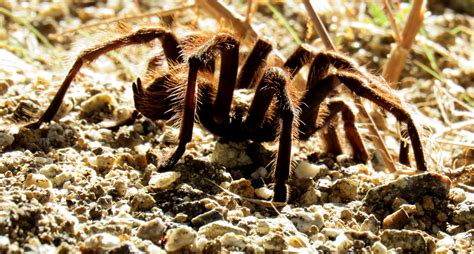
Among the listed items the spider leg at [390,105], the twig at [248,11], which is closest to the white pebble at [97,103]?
the twig at [248,11]

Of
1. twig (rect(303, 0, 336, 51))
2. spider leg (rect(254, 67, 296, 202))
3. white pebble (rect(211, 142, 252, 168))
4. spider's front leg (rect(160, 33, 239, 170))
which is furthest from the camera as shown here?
twig (rect(303, 0, 336, 51))

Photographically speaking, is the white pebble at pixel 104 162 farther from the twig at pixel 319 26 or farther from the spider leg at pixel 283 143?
the twig at pixel 319 26

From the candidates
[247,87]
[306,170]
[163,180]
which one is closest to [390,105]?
[306,170]

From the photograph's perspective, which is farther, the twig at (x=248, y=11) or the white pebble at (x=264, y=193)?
the twig at (x=248, y=11)

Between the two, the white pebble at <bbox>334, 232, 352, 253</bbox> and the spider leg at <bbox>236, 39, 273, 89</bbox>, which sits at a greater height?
the spider leg at <bbox>236, 39, 273, 89</bbox>

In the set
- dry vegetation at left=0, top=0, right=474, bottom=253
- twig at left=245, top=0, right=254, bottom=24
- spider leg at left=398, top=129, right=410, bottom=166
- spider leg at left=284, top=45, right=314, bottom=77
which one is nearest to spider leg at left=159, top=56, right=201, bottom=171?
dry vegetation at left=0, top=0, right=474, bottom=253

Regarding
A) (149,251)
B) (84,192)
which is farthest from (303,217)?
(84,192)

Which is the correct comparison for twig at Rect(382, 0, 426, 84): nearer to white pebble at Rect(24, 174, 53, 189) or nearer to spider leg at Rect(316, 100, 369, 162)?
spider leg at Rect(316, 100, 369, 162)

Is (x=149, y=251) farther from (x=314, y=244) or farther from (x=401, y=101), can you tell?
(x=401, y=101)
